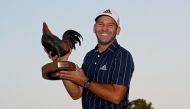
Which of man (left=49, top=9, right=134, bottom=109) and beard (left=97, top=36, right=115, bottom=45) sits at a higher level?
beard (left=97, top=36, right=115, bottom=45)

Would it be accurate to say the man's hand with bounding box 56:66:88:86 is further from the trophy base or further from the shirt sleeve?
the shirt sleeve

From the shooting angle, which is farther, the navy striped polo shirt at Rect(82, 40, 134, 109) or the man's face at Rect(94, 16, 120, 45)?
the man's face at Rect(94, 16, 120, 45)

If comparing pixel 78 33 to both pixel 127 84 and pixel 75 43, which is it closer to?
pixel 75 43

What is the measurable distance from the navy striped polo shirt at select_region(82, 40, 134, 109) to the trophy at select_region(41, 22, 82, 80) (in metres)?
0.58

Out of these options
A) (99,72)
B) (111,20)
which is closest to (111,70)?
(99,72)

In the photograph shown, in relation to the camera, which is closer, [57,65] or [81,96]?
[57,65]

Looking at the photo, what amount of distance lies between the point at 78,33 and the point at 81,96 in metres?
1.09

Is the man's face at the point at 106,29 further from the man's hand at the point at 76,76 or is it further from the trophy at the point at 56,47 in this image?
the man's hand at the point at 76,76

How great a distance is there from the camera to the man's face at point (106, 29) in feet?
28.8

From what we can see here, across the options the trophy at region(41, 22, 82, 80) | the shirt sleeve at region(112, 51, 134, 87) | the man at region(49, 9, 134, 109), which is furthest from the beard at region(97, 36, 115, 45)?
the trophy at region(41, 22, 82, 80)

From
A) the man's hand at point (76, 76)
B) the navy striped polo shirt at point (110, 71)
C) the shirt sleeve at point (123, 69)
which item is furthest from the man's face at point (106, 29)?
the man's hand at point (76, 76)

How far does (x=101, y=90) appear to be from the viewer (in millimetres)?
8211

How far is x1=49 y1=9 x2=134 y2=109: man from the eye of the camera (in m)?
8.23

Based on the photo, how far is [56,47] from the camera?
8.63 meters
